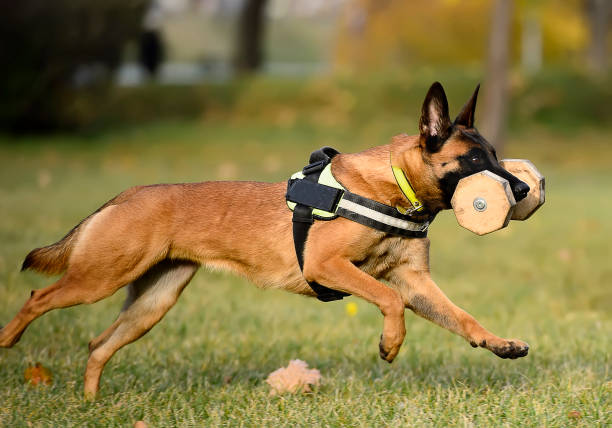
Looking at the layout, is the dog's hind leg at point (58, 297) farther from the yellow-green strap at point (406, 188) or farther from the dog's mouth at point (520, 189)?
the dog's mouth at point (520, 189)

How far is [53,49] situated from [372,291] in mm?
17573

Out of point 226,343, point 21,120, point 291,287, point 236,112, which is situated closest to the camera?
point 291,287

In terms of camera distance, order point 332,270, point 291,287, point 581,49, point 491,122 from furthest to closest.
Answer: point 581,49, point 491,122, point 291,287, point 332,270

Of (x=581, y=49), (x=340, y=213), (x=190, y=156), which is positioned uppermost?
(x=581, y=49)

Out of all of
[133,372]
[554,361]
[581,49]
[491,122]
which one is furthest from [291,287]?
[581,49]

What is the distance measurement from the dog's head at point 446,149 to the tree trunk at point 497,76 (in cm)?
1413

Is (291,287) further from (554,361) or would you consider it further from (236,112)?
(236,112)

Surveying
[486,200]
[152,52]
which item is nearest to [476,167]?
[486,200]

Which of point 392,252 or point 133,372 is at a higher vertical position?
point 392,252

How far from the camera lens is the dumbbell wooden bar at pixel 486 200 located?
4188 mm

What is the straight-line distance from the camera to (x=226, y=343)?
235 inches

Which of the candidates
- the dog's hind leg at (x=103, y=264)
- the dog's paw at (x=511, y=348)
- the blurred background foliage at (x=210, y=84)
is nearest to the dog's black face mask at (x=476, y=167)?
the dog's paw at (x=511, y=348)

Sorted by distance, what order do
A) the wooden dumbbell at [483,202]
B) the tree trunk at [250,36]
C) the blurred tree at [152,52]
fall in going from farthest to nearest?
the blurred tree at [152,52] → the tree trunk at [250,36] → the wooden dumbbell at [483,202]

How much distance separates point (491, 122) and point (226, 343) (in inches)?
540
